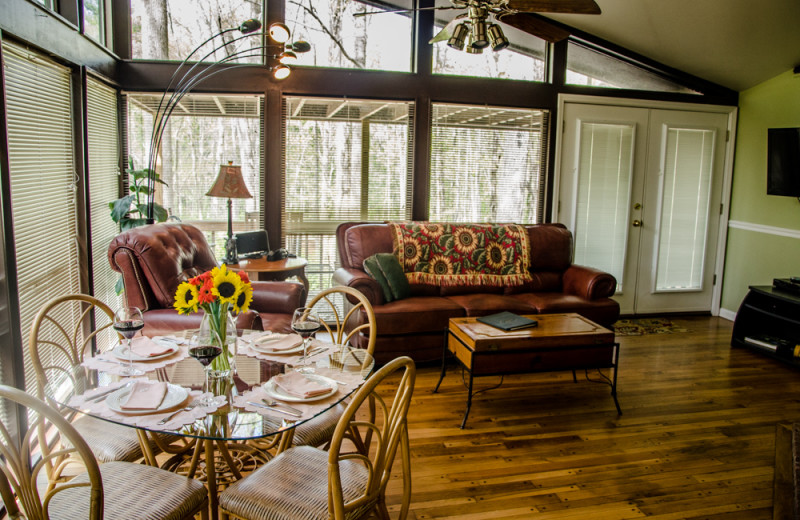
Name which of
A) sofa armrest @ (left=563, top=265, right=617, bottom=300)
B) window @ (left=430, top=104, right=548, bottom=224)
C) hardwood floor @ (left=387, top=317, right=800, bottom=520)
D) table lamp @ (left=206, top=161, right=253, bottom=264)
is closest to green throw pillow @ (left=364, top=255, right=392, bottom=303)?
hardwood floor @ (left=387, top=317, right=800, bottom=520)

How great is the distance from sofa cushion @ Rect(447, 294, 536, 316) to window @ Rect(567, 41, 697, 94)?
2.33 m

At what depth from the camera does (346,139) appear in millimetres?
4836

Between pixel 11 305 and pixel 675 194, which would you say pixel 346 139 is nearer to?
pixel 11 305

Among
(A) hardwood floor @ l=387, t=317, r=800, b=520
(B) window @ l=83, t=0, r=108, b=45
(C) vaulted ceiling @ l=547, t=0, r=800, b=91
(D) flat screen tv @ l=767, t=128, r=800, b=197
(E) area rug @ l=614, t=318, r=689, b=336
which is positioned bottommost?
(A) hardwood floor @ l=387, t=317, r=800, b=520

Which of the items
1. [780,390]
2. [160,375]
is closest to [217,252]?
[160,375]

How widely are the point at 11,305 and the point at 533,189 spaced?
13.8 feet

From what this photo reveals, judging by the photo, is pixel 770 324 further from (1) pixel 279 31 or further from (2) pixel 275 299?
(1) pixel 279 31

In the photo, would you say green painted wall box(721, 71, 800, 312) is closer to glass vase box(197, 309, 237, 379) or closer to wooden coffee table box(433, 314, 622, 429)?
wooden coffee table box(433, 314, 622, 429)

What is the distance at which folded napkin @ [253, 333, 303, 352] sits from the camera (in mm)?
2242

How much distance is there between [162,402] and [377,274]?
2.50 metres

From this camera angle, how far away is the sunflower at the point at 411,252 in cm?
446

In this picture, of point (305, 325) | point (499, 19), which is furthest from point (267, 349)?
point (499, 19)

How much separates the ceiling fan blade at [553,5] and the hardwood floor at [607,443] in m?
2.18

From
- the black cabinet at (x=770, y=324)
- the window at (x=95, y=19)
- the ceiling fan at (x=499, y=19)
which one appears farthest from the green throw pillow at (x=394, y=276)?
the black cabinet at (x=770, y=324)
